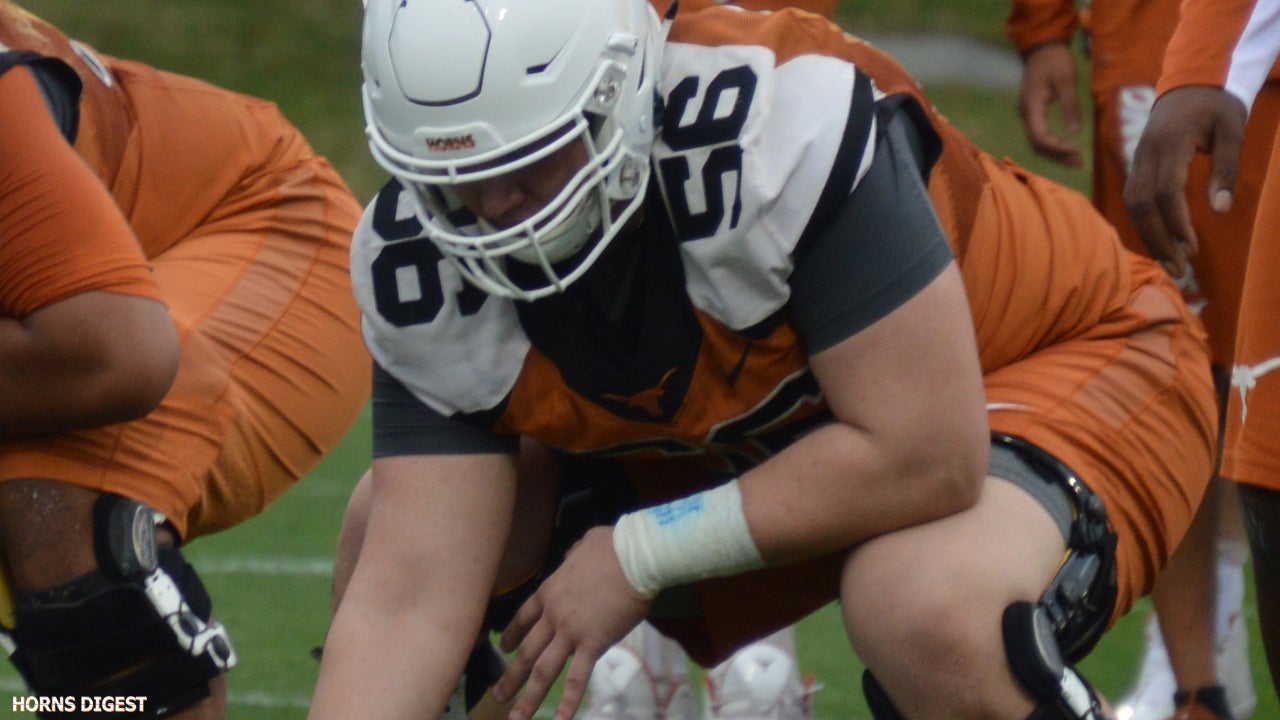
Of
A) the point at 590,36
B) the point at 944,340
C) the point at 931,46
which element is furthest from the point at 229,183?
the point at 931,46

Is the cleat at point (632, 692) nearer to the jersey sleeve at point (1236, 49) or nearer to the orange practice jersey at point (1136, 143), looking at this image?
the orange practice jersey at point (1136, 143)

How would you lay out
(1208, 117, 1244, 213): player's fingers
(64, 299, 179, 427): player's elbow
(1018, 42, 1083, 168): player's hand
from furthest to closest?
(1018, 42, 1083, 168): player's hand, (64, 299, 179, 427): player's elbow, (1208, 117, 1244, 213): player's fingers

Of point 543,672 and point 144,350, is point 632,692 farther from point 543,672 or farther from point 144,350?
point 144,350

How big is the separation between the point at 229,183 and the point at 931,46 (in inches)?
369

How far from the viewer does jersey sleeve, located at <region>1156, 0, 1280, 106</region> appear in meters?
2.42

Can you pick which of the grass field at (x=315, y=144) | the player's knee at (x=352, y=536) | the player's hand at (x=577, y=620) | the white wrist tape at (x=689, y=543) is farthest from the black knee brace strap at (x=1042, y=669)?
the grass field at (x=315, y=144)

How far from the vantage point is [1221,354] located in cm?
334

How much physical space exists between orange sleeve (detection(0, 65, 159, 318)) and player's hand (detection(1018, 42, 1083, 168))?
1991 mm

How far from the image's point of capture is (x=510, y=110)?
6.62ft

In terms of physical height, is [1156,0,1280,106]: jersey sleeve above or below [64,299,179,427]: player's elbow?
above

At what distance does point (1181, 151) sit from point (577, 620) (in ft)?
3.29

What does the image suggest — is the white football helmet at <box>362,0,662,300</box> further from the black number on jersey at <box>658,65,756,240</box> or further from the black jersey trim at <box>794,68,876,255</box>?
the black jersey trim at <box>794,68,876,255</box>

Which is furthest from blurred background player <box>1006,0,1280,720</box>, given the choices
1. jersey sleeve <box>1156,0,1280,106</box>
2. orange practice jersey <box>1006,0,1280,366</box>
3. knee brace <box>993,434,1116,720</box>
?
knee brace <box>993,434,1116,720</box>

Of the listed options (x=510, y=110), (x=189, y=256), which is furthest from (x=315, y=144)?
(x=510, y=110)
